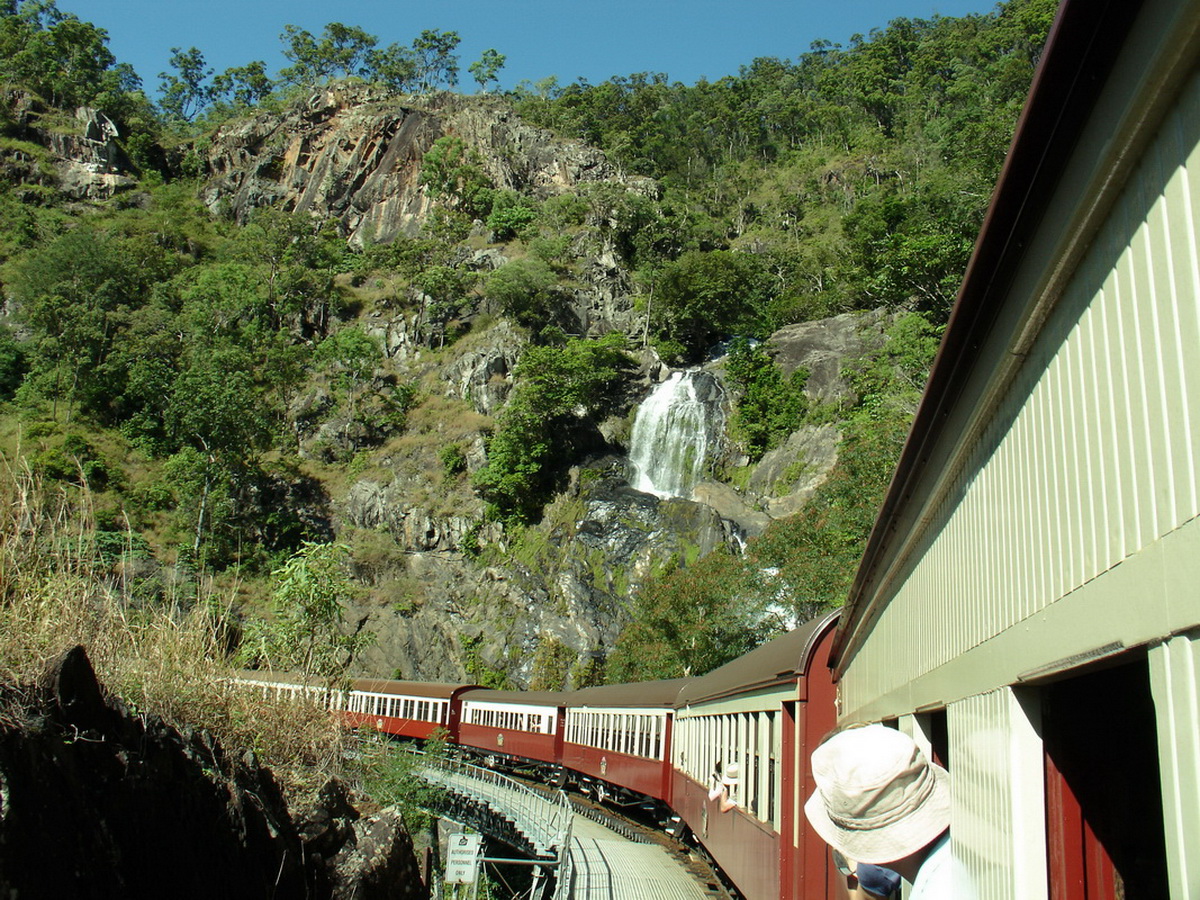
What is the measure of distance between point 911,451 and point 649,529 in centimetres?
3904

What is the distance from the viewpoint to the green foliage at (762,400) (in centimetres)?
4819

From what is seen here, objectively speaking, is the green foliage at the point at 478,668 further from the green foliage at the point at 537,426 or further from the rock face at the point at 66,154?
the rock face at the point at 66,154

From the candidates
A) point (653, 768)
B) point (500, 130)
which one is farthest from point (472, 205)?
point (653, 768)

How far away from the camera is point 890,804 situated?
240cm

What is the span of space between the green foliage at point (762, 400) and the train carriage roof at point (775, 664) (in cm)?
3742

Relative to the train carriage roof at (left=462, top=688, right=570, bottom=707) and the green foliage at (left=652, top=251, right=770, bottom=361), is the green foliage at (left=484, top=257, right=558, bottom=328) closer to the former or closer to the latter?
the green foliage at (left=652, top=251, right=770, bottom=361)

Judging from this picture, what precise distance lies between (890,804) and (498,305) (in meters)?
62.4

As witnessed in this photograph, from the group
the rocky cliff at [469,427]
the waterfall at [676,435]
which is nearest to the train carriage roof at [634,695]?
the rocky cliff at [469,427]

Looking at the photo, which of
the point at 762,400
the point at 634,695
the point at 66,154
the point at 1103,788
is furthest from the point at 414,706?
the point at 66,154

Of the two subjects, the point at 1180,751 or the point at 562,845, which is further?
the point at 562,845

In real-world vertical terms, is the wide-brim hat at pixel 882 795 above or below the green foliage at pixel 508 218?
below

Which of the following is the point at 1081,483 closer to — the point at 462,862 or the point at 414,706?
the point at 462,862

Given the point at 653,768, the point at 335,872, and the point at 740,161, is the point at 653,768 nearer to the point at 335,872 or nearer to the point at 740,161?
the point at 335,872

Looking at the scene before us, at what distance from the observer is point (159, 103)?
362 feet
